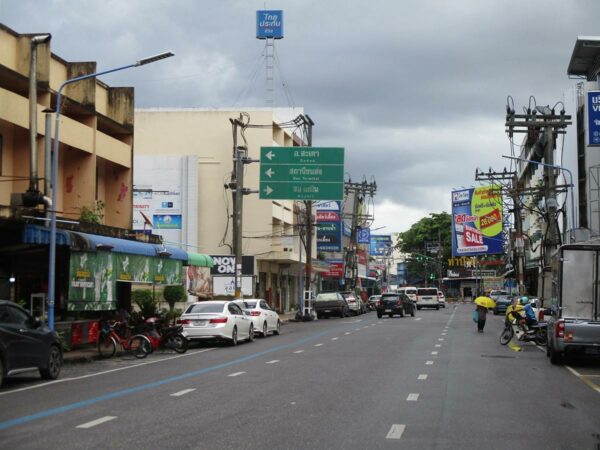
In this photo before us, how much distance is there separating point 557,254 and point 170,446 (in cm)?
1310

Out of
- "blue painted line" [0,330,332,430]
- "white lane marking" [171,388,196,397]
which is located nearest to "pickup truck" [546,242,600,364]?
"blue painted line" [0,330,332,430]

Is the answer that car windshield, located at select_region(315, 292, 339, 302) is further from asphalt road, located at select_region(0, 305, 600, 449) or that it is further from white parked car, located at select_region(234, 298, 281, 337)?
asphalt road, located at select_region(0, 305, 600, 449)

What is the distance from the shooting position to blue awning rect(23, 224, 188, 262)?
69.5ft

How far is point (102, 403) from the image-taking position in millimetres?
12055

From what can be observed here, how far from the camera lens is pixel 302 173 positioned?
35.1 metres

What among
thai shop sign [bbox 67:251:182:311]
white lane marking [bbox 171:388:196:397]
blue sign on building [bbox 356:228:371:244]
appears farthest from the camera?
blue sign on building [bbox 356:228:371:244]

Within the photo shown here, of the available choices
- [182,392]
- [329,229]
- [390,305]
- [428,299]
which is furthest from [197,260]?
[428,299]

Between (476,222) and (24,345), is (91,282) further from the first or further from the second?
(476,222)

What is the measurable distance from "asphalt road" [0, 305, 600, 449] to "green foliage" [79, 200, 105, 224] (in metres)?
7.40

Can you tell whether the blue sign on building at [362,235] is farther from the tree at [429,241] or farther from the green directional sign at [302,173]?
the green directional sign at [302,173]

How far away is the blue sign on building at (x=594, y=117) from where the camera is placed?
27603 millimetres

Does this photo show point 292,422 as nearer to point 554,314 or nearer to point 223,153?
point 554,314

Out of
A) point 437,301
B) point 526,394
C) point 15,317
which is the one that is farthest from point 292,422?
point 437,301

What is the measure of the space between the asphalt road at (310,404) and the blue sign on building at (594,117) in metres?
10.6
